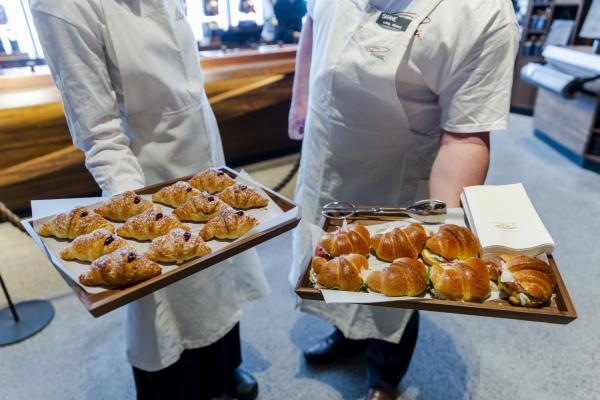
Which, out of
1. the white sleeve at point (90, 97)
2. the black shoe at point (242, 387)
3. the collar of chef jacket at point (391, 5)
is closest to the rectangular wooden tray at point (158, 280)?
the white sleeve at point (90, 97)

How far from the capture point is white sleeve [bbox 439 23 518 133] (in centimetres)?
89

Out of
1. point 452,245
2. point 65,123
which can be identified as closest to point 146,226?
point 452,245

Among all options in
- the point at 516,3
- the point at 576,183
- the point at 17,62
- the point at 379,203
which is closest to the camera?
the point at 379,203

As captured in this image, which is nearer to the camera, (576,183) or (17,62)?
(17,62)

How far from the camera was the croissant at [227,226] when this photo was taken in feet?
3.03

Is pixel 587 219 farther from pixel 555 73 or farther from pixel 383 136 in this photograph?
pixel 383 136

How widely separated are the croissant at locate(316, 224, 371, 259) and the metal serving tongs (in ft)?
0.30

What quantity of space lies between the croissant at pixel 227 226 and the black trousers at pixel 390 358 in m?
0.81

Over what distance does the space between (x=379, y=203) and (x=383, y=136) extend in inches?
9.2

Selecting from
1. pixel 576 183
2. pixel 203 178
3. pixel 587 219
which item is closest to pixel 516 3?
pixel 576 183

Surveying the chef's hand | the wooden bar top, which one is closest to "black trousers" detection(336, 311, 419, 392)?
the chef's hand

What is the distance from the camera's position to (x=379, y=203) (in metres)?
1.28

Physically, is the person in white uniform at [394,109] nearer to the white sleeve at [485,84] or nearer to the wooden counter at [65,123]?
the white sleeve at [485,84]

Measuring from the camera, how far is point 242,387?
1.56 meters
